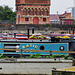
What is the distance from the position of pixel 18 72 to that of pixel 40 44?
6.76m

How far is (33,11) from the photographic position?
223ft

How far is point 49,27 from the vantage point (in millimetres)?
60844

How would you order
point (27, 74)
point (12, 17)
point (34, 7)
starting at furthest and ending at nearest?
point (12, 17) < point (34, 7) < point (27, 74)

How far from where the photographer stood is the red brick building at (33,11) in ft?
221

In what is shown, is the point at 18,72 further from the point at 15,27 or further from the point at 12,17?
the point at 12,17

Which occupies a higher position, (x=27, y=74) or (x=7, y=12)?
(x=7, y=12)

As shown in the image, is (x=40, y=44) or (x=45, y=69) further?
(x=40, y=44)

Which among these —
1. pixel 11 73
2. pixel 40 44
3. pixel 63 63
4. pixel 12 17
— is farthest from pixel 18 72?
pixel 12 17

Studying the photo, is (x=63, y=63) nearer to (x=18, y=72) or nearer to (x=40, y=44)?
(x=18, y=72)

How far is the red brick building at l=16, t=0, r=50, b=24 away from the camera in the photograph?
221 ft

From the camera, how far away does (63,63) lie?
16.0 meters

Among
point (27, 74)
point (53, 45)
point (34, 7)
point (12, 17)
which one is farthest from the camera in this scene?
point (12, 17)

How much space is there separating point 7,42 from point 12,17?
64564mm

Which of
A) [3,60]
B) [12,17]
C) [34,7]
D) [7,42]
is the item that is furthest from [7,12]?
[3,60]
